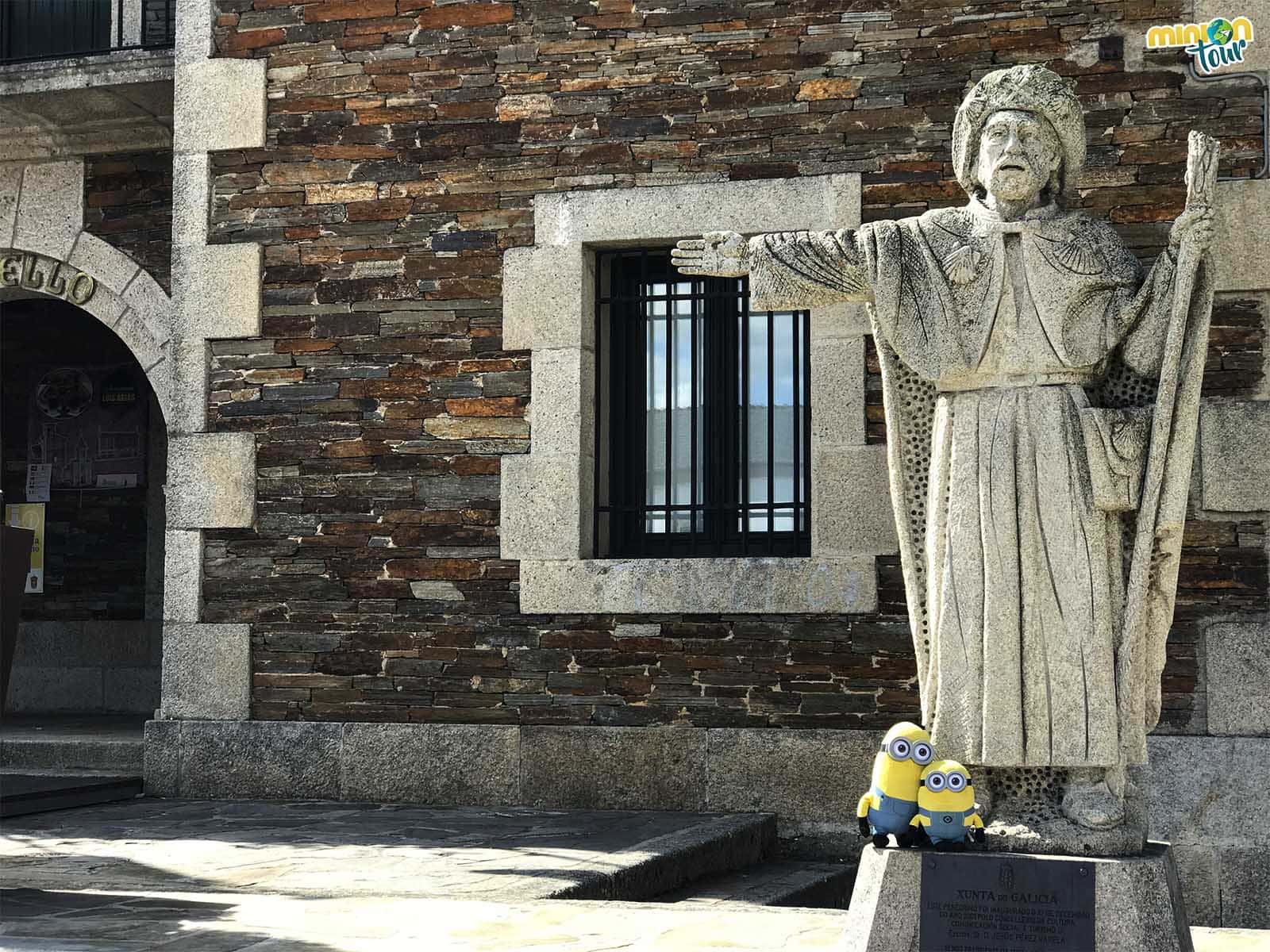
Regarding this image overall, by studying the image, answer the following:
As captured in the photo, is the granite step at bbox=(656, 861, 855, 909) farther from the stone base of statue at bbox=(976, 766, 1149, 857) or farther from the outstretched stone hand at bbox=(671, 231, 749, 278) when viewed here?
the outstretched stone hand at bbox=(671, 231, 749, 278)

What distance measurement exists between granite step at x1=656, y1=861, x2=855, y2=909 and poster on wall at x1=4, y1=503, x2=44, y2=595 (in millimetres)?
6470

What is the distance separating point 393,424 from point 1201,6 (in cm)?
411

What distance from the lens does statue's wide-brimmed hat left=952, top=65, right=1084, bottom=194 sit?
4.57 m

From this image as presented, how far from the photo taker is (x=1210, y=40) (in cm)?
720

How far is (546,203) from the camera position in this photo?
7.95 m

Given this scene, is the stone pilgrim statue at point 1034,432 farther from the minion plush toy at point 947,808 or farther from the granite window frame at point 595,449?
the granite window frame at point 595,449

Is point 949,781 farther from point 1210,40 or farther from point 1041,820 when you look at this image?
point 1210,40

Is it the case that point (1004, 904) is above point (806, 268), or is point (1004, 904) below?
below

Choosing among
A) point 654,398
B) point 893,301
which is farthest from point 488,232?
point 893,301

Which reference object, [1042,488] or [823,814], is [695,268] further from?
[823,814]

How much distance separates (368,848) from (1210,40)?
488 centimetres

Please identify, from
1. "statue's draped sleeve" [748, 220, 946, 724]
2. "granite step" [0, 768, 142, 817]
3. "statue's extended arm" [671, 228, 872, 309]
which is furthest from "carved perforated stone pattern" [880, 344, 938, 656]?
"granite step" [0, 768, 142, 817]

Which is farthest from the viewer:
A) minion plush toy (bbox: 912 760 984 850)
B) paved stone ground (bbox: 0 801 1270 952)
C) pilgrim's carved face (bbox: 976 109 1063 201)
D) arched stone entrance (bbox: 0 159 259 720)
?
arched stone entrance (bbox: 0 159 259 720)

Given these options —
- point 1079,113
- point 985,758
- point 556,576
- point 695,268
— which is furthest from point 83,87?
point 985,758
